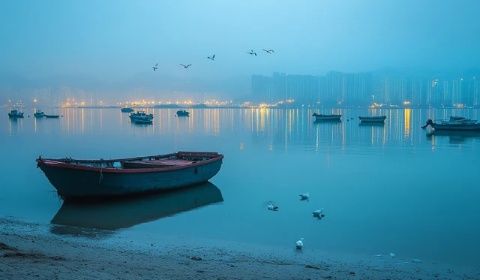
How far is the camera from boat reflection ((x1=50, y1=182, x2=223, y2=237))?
41.1 ft

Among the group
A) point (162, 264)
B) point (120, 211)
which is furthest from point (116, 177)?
point (162, 264)

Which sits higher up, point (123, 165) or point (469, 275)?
point (123, 165)

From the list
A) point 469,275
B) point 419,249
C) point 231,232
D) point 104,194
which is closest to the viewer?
point 469,275

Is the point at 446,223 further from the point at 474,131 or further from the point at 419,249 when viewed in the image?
the point at 474,131

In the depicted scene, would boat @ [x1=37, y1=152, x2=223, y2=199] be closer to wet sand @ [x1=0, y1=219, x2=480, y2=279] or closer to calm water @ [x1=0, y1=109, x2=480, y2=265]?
calm water @ [x1=0, y1=109, x2=480, y2=265]

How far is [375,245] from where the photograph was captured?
11.2 metres

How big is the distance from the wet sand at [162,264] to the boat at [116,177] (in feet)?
11.3

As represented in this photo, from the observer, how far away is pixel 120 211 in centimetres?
1432

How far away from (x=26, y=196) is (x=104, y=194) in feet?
12.1

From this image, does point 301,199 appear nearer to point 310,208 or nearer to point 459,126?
point 310,208

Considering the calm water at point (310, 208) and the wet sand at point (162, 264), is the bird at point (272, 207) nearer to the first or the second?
the calm water at point (310, 208)

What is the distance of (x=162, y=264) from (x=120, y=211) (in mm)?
6295

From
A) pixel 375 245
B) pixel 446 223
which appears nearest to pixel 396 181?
pixel 446 223

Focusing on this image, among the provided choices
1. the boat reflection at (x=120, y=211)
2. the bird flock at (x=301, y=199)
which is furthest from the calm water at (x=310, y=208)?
the bird flock at (x=301, y=199)
